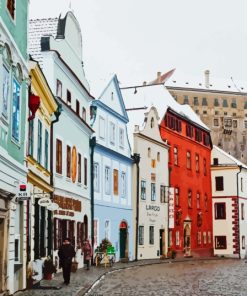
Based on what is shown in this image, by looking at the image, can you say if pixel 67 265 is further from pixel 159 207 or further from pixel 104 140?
pixel 159 207

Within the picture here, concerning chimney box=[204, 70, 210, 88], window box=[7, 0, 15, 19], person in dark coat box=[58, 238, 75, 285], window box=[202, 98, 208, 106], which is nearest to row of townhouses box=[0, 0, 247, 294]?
window box=[7, 0, 15, 19]

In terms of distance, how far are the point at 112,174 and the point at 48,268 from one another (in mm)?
18267

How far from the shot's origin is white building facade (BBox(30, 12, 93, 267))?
27631 millimetres

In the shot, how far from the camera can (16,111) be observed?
699 inches

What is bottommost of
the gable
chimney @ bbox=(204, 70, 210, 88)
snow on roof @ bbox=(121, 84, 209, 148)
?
the gable

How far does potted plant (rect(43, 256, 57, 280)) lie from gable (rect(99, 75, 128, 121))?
17.2 meters

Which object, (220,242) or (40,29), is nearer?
(40,29)

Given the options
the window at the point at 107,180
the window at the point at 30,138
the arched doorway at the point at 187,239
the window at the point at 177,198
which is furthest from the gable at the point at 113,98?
the window at the point at 30,138

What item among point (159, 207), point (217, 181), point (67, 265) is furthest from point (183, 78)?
point (67, 265)

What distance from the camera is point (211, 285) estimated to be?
871 inches

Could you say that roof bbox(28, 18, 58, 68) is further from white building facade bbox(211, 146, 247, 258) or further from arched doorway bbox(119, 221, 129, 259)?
white building facade bbox(211, 146, 247, 258)

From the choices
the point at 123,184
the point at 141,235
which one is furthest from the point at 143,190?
the point at 123,184

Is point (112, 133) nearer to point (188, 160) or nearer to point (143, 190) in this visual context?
point (143, 190)

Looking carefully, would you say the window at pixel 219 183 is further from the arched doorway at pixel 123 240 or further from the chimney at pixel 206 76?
the chimney at pixel 206 76
